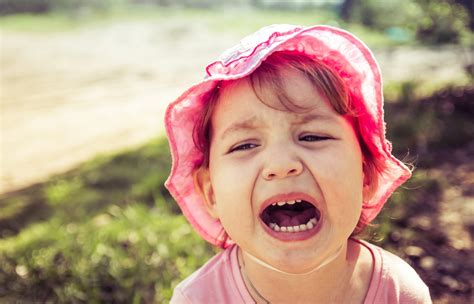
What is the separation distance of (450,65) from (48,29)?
25.3 feet

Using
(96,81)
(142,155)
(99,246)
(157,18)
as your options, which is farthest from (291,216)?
(157,18)

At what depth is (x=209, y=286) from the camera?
1754mm

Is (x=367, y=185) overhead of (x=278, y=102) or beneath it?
beneath

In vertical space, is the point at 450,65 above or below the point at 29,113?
above

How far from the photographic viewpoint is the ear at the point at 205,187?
1853 mm

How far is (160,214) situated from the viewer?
3.33 metres

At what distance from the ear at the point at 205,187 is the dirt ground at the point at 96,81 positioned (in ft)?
9.77

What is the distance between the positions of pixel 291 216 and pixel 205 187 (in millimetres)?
418

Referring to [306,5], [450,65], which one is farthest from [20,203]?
[306,5]

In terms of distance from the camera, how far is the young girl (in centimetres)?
148

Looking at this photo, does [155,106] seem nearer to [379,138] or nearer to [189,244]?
[189,244]

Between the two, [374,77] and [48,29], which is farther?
[48,29]

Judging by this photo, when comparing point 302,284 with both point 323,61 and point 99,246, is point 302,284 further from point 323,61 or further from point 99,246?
point 99,246

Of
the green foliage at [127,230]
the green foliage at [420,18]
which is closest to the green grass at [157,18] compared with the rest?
the green foliage at [420,18]
